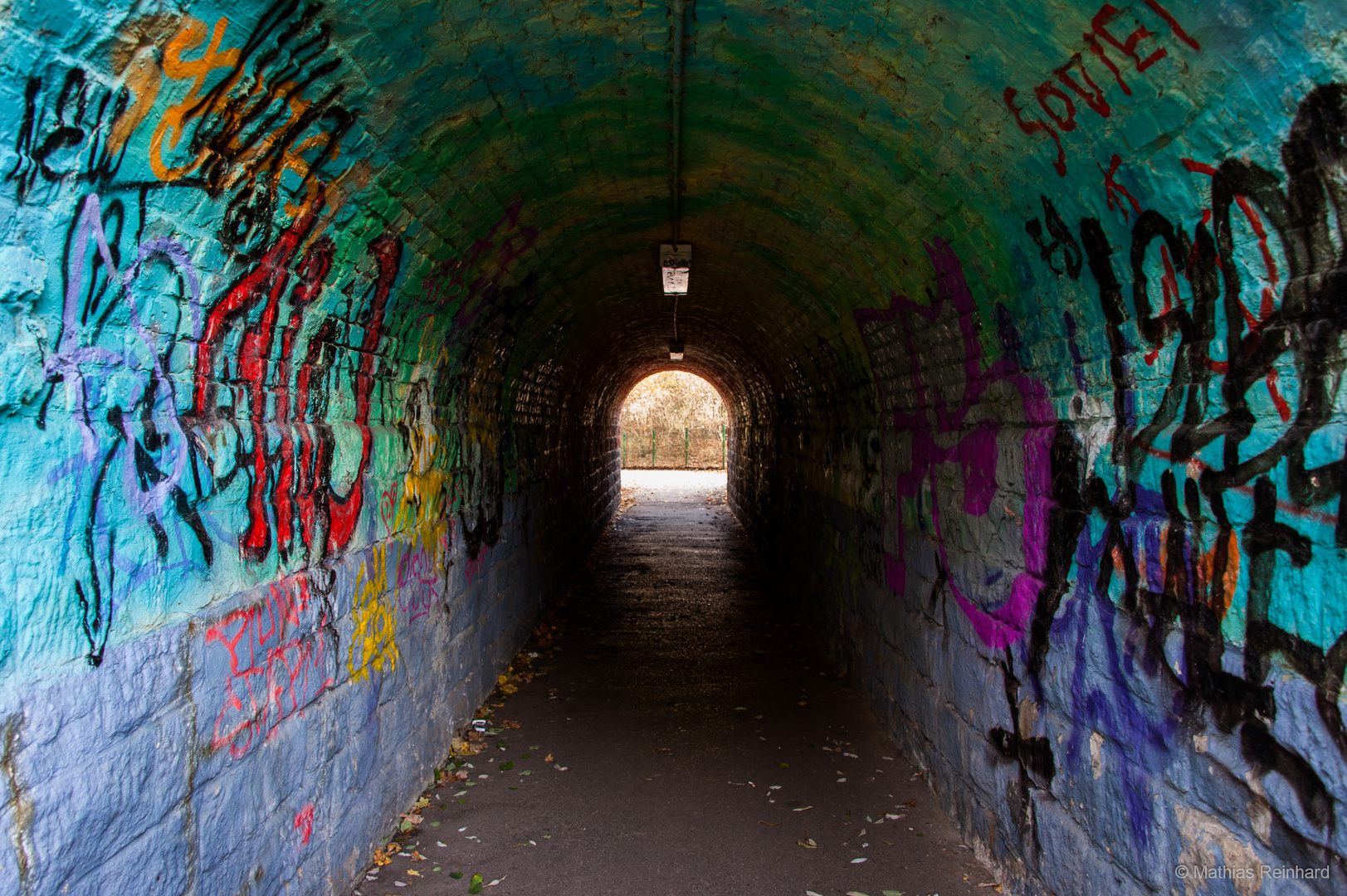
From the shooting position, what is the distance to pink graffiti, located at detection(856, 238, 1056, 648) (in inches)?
160

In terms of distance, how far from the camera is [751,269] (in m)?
7.79

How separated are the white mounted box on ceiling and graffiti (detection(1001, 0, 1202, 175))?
14.3 feet

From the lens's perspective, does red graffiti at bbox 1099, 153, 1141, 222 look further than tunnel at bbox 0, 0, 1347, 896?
Yes

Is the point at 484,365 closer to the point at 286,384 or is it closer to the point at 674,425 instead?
the point at 286,384

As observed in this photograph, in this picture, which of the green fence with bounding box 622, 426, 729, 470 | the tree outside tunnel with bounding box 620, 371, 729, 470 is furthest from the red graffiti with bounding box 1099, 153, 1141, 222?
the green fence with bounding box 622, 426, 729, 470

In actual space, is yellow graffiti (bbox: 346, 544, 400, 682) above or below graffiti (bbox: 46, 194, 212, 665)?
below

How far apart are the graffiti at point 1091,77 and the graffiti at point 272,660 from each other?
3.70 metres

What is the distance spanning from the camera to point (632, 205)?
6191 millimetres

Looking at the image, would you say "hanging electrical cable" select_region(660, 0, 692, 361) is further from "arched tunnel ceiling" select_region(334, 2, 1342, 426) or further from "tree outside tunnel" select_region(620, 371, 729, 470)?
"tree outside tunnel" select_region(620, 371, 729, 470)

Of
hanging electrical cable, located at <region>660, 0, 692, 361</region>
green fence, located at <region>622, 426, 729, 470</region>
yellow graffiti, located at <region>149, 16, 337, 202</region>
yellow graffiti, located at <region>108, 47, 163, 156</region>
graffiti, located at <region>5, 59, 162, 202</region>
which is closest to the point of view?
graffiti, located at <region>5, 59, 162, 202</region>

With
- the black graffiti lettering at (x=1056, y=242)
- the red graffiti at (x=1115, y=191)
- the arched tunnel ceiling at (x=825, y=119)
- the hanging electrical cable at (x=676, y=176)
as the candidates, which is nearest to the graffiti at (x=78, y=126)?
the arched tunnel ceiling at (x=825, y=119)

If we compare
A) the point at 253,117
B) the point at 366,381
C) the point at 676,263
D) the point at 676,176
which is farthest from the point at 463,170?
the point at 676,263

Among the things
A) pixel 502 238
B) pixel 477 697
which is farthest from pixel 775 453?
pixel 502 238

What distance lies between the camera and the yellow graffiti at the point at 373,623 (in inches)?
176
